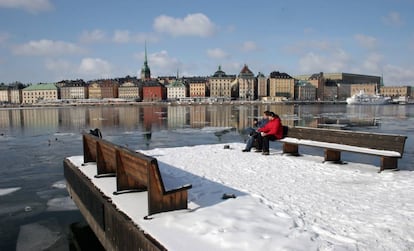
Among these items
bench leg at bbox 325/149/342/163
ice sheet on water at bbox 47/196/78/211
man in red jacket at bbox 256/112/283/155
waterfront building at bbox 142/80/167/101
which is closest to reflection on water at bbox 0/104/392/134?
man in red jacket at bbox 256/112/283/155

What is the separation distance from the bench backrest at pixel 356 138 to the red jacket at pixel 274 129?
0.57m

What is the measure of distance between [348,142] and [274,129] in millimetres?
2638

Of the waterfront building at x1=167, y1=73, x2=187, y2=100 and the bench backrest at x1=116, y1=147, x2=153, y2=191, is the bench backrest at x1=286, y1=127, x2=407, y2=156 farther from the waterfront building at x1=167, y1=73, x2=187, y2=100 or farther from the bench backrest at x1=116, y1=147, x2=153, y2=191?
the waterfront building at x1=167, y1=73, x2=187, y2=100

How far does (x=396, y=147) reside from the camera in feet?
32.7

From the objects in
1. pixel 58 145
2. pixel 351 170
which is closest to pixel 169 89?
pixel 58 145

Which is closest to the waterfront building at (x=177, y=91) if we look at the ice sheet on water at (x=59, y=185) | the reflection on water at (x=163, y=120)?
the reflection on water at (x=163, y=120)

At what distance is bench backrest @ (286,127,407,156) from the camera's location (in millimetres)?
10016

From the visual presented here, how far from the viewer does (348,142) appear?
37.5ft

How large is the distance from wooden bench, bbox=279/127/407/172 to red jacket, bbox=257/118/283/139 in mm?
298

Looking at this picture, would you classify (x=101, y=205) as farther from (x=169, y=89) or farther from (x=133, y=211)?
(x=169, y=89)

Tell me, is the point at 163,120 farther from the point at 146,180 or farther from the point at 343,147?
the point at 146,180

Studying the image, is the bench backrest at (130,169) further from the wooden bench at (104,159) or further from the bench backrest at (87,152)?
the bench backrest at (87,152)

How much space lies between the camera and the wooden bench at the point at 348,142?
996 cm

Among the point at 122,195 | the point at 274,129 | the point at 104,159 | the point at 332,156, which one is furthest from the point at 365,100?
the point at 122,195
